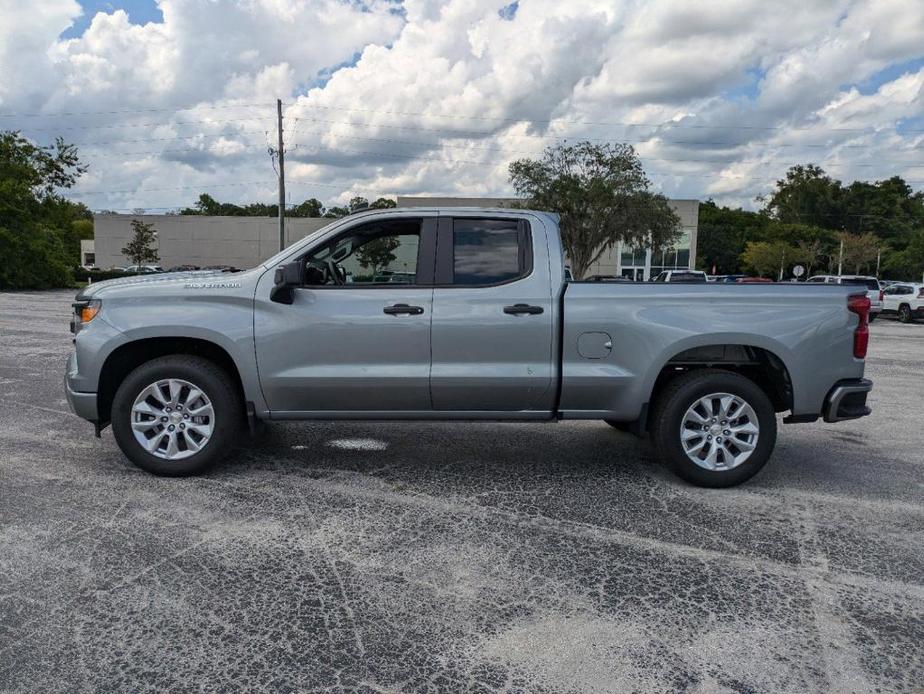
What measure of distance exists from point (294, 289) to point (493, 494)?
6.48 ft

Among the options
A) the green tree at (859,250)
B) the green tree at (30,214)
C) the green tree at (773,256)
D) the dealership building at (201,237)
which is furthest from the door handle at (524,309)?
the green tree at (773,256)

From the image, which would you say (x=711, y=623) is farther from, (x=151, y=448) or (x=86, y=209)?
(x=86, y=209)

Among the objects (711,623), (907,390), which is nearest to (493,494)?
(711,623)

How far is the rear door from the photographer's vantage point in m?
4.91

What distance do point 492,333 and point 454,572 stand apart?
1.80 metres

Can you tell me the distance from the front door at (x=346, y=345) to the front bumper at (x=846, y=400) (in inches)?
111

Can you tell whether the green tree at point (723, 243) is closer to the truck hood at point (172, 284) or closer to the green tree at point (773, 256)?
the green tree at point (773, 256)

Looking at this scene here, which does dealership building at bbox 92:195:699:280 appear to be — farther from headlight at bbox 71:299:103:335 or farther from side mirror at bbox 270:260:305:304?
side mirror at bbox 270:260:305:304

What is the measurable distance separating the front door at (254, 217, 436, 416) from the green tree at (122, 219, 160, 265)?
7072 centimetres

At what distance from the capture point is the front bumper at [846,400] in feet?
16.2

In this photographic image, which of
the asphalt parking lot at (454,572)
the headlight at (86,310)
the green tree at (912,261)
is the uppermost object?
the green tree at (912,261)

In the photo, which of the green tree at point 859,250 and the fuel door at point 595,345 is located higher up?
the green tree at point 859,250

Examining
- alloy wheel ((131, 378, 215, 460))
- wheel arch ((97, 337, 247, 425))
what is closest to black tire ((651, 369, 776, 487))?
wheel arch ((97, 337, 247, 425))

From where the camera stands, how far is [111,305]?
4996mm
